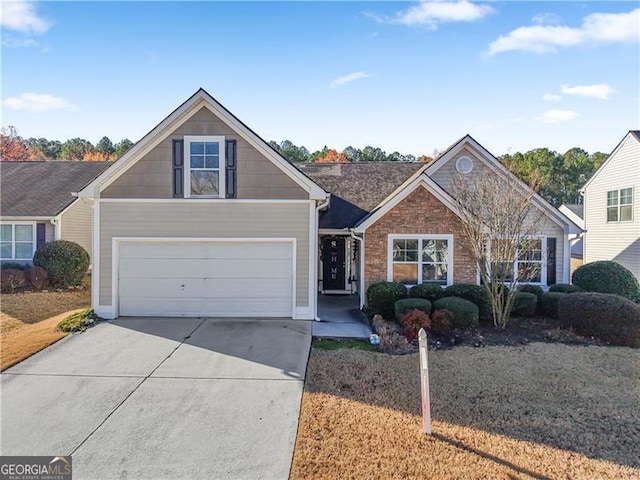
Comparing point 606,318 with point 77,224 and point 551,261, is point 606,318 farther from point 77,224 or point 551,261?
point 77,224

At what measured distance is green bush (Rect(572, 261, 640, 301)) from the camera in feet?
38.3

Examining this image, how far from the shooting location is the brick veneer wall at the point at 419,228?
11.7m

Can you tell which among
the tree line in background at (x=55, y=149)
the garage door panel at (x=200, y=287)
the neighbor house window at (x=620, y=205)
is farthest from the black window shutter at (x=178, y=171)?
the tree line in background at (x=55, y=149)

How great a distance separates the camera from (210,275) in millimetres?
10469

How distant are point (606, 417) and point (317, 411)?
4217 millimetres

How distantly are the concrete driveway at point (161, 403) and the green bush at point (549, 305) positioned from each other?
7473 millimetres

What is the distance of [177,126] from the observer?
33.8 ft

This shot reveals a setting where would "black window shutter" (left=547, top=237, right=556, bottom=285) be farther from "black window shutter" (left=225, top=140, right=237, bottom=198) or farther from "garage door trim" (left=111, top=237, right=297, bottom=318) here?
"black window shutter" (left=225, top=140, right=237, bottom=198)

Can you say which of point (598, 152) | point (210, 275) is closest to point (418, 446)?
point (210, 275)

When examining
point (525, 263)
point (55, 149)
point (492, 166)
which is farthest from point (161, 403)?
point (55, 149)

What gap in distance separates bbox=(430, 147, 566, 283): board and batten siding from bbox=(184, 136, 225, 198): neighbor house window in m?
8.05

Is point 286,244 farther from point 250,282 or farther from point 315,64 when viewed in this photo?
point 315,64

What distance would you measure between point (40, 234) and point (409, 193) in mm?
16674

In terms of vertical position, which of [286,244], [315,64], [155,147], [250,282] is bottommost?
[250,282]
